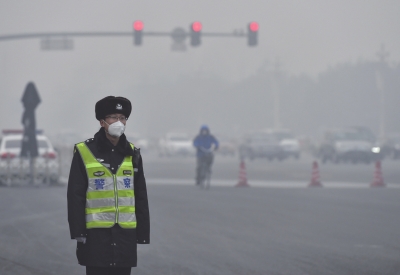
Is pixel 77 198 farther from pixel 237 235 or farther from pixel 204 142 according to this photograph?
pixel 204 142

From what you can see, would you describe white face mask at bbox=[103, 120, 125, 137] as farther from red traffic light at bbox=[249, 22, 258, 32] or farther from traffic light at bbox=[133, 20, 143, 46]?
red traffic light at bbox=[249, 22, 258, 32]

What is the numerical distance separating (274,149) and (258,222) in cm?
3764

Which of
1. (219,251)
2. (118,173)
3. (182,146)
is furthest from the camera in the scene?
(182,146)

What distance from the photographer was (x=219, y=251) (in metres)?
12.0

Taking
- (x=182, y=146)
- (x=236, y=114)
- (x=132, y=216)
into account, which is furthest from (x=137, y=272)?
(x=236, y=114)

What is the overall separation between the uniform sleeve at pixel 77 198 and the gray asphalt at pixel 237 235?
13.3 ft

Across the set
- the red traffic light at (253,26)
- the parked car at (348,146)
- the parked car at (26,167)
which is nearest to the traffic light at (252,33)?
the red traffic light at (253,26)

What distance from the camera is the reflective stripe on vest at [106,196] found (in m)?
6.32

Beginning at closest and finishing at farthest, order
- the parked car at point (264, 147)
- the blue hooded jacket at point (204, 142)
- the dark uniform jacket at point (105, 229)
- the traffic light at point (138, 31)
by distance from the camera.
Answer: the dark uniform jacket at point (105, 229) < the blue hooded jacket at point (204, 142) < the traffic light at point (138, 31) < the parked car at point (264, 147)

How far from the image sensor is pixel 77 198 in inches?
249

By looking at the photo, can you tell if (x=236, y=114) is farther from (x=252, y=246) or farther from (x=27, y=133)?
(x=252, y=246)

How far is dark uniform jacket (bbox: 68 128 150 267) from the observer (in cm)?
627

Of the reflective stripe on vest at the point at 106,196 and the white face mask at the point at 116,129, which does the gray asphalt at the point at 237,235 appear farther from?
the white face mask at the point at 116,129

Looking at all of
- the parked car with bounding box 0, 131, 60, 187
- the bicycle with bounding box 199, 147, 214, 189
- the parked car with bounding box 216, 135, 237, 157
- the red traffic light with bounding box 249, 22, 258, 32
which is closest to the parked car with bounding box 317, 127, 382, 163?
the red traffic light with bounding box 249, 22, 258, 32
